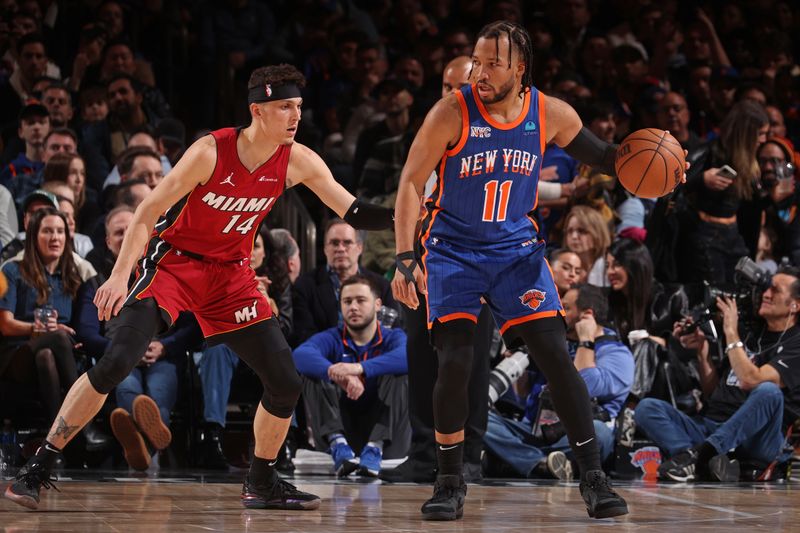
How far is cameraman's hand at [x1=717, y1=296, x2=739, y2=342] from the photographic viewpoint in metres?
6.98

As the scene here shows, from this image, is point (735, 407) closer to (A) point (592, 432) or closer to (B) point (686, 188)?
(B) point (686, 188)

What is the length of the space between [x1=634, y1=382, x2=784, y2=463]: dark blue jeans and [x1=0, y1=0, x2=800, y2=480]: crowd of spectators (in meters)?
0.01

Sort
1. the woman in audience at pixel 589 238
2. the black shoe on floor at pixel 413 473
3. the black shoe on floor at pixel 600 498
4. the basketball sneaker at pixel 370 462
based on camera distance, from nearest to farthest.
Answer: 1. the black shoe on floor at pixel 600 498
2. the black shoe on floor at pixel 413 473
3. the basketball sneaker at pixel 370 462
4. the woman in audience at pixel 589 238

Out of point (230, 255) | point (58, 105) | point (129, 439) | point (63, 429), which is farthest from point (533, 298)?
point (58, 105)

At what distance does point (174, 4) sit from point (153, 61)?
2.12ft

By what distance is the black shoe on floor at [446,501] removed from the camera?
4.55 metres

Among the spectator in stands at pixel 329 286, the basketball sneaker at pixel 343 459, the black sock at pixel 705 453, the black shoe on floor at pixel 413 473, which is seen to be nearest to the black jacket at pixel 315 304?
the spectator in stands at pixel 329 286

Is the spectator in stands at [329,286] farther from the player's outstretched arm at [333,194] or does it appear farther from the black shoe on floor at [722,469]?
the player's outstretched arm at [333,194]

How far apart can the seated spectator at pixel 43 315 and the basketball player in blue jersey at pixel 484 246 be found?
290cm

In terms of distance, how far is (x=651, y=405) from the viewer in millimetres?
6926

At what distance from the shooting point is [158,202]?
471 centimetres

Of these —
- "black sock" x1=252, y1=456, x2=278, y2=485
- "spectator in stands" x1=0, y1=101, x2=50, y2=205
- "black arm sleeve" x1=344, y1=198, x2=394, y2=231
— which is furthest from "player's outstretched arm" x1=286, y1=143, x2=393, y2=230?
"spectator in stands" x1=0, y1=101, x2=50, y2=205

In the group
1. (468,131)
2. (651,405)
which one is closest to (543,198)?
(651,405)

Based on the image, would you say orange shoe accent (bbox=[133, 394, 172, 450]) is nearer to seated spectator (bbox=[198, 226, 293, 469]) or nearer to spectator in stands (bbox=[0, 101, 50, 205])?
seated spectator (bbox=[198, 226, 293, 469])
